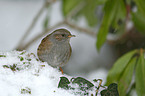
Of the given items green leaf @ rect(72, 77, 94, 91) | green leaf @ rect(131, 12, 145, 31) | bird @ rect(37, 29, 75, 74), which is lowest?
green leaf @ rect(72, 77, 94, 91)

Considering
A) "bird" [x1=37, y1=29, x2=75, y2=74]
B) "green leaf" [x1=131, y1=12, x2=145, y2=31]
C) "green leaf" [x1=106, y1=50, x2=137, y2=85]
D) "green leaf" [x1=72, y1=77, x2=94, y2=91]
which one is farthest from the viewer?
"green leaf" [x1=131, y1=12, x2=145, y2=31]

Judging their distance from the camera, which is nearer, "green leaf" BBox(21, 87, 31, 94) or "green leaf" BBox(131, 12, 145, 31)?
"green leaf" BBox(21, 87, 31, 94)

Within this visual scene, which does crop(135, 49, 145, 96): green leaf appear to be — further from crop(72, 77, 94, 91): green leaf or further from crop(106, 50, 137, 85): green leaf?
crop(72, 77, 94, 91): green leaf

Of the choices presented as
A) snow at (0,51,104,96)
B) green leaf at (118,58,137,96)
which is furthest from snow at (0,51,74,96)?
green leaf at (118,58,137,96)

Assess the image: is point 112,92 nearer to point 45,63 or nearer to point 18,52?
point 45,63

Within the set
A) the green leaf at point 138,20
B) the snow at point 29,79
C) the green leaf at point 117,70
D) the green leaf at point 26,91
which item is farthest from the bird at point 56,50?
the green leaf at point 138,20

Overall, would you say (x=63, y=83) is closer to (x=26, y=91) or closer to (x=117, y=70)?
(x=26, y=91)

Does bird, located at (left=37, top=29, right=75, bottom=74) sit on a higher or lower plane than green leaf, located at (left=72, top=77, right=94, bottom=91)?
higher
